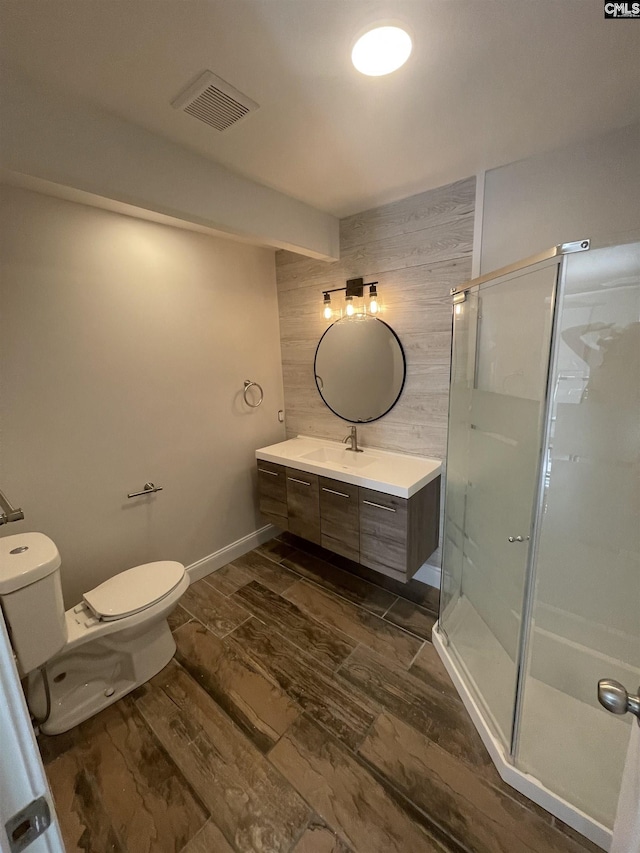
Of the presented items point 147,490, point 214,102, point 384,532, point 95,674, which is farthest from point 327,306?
point 95,674

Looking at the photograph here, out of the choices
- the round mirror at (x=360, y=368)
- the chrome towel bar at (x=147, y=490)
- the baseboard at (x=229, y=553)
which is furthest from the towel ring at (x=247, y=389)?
the baseboard at (x=229, y=553)

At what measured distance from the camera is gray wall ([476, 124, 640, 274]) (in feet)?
4.81

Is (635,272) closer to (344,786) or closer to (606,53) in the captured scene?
(606,53)

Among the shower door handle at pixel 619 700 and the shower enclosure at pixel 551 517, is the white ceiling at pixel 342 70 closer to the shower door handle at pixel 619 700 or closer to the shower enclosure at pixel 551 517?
the shower enclosure at pixel 551 517

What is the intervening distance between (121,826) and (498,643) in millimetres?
1687

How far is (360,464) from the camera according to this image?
2.46m

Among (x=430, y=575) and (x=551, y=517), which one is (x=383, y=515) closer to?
(x=430, y=575)

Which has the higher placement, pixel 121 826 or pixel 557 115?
pixel 557 115

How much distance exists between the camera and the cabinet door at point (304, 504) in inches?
91.4

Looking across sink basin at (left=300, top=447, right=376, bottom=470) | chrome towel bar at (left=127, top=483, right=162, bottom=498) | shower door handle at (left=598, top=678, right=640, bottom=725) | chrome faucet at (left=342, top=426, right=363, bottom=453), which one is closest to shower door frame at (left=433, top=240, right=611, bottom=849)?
shower door handle at (left=598, top=678, right=640, bottom=725)

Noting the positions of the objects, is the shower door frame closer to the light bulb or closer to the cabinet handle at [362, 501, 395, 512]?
the cabinet handle at [362, 501, 395, 512]

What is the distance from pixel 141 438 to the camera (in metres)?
2.14

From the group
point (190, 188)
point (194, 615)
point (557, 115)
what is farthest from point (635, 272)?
point (194, 615)

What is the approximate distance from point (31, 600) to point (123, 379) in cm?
117
